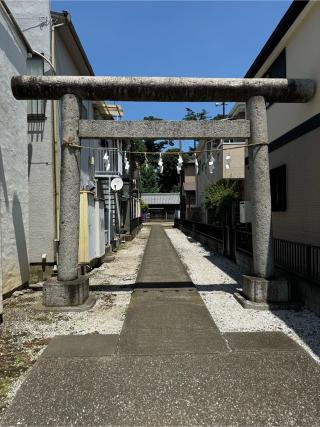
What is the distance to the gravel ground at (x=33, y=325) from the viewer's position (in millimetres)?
4422

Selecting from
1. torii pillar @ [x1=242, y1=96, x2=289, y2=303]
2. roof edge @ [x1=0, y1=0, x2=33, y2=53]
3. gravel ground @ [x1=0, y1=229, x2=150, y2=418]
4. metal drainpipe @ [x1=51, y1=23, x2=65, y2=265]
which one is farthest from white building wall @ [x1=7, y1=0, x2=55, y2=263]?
torii pillar @ [x1=242, y1=96, x2=289, y2=303]

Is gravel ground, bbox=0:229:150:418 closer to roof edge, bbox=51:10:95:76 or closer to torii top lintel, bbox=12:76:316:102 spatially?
torii top lintel, bbox=12:76:316:102

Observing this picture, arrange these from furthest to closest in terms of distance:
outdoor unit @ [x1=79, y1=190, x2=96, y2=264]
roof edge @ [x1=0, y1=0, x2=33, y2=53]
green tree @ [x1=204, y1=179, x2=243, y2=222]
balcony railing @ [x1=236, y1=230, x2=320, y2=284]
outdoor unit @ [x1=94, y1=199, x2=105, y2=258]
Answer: green tree @ [x1=204, y1=179, x2=243, y2=222]
outdoor unit @ [x1=94, y1=199, x2=105, y2=258]
outdoor unit @ [x1=79, y1=190, x2=96, y2=264]
roof edge @ [x1=0, y1=0, x2=33, y2=53]
balcony railing @ [x1=236, y1=230, x2=320, y2=284]

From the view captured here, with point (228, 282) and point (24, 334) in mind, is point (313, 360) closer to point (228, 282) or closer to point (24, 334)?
point (24, 334)

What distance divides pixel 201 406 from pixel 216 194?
570 inches

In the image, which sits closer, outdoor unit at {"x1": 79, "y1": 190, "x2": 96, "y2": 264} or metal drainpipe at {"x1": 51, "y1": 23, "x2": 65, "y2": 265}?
metal drainpipe at {"x1": 51, "y1": 23, "x2": 65, "y2": 265}

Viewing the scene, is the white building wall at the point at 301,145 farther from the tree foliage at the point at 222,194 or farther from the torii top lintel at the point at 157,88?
the tree foliage at the point at 222,194

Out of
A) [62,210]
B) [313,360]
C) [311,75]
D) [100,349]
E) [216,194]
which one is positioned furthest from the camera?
[216,194]

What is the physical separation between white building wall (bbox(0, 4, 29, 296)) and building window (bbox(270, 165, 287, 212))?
6370 mm

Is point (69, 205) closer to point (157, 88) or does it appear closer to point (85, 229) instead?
point (157, 88)

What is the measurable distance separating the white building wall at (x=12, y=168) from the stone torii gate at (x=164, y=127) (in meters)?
0.81

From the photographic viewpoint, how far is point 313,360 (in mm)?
4547

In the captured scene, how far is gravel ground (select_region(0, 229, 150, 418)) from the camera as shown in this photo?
442 centimetres

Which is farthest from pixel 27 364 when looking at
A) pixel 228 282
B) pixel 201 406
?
pixel 228 282
